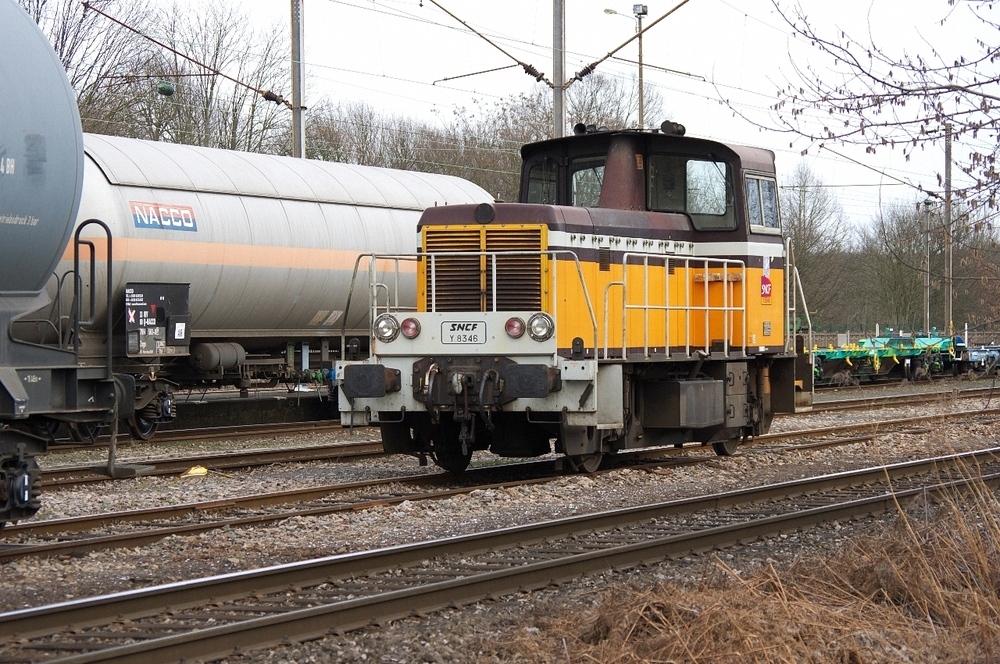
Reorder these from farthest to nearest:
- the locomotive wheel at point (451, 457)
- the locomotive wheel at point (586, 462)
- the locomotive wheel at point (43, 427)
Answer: the locomotive wheel at point (451, 457)
the locomotive wheel at point (586, 462)
the locomotive wheel at point (43, 427)

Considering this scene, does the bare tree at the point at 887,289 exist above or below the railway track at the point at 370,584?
above

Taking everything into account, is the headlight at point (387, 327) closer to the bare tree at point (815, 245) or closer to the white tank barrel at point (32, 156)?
the white tank barrel at point (32, 156)

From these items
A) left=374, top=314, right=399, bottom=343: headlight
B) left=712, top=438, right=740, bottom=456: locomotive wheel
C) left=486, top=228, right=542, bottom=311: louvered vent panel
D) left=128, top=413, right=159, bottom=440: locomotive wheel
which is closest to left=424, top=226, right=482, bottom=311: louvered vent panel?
left=486, top=228, right=542, bottom=311: louvered vent panel

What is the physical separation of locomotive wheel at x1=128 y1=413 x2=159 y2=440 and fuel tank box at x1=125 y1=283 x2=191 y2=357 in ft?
3.72

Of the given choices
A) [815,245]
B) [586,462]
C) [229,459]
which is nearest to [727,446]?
[586,462]

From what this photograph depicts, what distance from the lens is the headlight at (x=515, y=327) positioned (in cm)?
Result: 1064

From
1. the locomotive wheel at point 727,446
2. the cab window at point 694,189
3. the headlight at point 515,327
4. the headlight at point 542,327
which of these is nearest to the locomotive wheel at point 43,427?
the headlight at point 515,327

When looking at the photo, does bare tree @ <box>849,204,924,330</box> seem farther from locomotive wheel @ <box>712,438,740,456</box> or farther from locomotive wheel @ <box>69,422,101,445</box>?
locomotive wheel @ <box>69,422,101,445</box>

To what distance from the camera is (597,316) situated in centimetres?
1146

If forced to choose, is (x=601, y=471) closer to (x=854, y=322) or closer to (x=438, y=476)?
(x=438, y=476)

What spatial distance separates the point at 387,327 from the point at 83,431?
371 cm

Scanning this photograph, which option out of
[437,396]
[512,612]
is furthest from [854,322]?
[512,612]

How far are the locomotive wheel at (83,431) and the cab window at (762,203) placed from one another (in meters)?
7.37

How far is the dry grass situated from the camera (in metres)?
4.95
